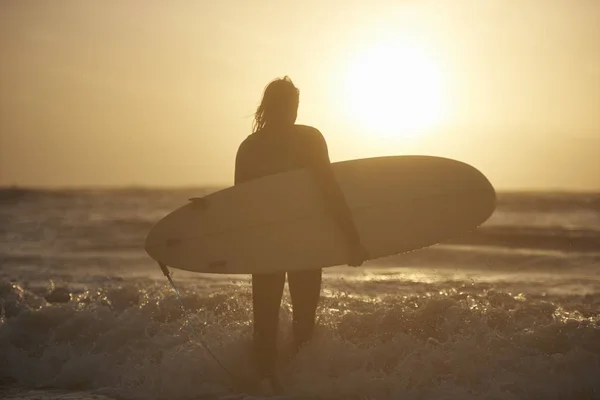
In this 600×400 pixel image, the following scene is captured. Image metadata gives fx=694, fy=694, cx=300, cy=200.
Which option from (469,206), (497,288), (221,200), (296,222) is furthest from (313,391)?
(497,288)

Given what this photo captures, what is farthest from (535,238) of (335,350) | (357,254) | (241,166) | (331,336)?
(241,166)

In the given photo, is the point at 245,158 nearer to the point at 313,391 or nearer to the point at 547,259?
the point at 313,391

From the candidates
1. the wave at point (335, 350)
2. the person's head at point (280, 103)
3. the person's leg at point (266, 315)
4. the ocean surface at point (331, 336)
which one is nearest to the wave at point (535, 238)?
the ocean surface at point (331, 336)

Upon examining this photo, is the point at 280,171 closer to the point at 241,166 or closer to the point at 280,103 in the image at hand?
the point at 241,166

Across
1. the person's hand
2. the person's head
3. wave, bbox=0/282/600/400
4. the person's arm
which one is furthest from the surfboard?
wave, bbox=0/282/600/400

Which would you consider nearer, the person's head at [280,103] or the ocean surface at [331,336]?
the person's head at [280,103]

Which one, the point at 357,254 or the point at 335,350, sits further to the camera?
the point at 335,350

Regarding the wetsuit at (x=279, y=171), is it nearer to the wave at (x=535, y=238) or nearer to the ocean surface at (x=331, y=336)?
the ocean surface at (x=331, y=336)

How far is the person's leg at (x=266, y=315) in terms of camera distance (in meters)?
4.22

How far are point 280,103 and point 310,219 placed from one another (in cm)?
85

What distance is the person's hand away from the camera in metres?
4.22

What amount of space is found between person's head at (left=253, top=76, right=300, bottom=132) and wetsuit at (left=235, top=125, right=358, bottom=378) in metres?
0.06

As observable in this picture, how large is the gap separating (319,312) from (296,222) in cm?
165

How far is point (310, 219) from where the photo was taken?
15.0 ft
